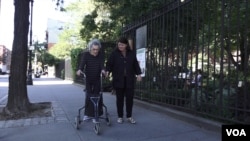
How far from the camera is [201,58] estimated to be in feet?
28.2

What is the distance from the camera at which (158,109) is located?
10.1 metres

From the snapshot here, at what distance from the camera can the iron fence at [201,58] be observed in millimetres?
7477

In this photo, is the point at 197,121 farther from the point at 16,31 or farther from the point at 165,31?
the point at 16,31

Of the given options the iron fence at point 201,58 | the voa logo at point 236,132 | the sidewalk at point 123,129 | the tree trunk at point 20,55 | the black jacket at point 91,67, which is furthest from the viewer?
the tree trunk at point 20,55

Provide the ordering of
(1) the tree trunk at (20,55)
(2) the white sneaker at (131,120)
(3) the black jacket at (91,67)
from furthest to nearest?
(1) the tree trunk at (20,55) → (2) the white sneaker at (131,120) → (3) the black jacket at (91,67)

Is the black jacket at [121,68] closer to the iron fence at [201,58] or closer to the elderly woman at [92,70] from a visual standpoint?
the elderly woman at [92,70]

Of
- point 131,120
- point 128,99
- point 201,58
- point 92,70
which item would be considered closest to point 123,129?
point 131,120

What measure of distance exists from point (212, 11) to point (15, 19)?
17.3ft

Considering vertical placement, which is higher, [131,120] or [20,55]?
[20,55]

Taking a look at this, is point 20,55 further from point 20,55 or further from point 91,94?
point 91,94

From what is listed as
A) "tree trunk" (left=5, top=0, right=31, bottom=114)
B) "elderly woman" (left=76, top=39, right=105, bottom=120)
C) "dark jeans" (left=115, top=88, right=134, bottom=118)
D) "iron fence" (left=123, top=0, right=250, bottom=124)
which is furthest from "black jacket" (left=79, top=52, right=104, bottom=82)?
"tree trunk" (left=5, top=0, right=31, bottom=114)

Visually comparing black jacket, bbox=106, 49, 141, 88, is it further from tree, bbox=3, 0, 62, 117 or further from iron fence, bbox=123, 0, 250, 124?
tree, bbox=3, 0, 62, 117

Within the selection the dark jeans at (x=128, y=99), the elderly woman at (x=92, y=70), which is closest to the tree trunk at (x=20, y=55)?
the dark jeans at (x=128, y=99)

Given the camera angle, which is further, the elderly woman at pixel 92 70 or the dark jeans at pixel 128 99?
the dark jeans at pixel 128 99
